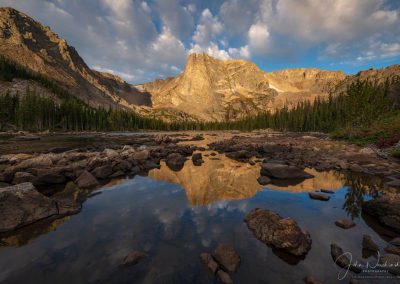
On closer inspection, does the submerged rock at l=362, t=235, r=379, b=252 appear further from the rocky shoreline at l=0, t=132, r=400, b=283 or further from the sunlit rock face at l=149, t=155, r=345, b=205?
the sunlit rock face at l=149, t=155, r=345, b=205

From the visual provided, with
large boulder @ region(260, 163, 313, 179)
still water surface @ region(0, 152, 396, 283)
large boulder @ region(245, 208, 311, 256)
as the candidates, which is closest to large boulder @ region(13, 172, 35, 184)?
still water surface @ region(0, 152, 396, 283)

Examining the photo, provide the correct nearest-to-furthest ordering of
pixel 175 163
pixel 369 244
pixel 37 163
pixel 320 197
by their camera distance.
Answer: pixel 369 244
pixel 320 197
pixel 37 163
pixel 175 163

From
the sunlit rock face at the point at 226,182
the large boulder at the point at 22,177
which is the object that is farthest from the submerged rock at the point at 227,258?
the large boulder at the point at 22,177

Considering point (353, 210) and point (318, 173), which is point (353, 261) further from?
point (318, 173)

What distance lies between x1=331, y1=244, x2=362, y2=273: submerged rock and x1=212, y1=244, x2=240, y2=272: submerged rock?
308 cm

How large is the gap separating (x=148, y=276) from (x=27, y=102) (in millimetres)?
116334

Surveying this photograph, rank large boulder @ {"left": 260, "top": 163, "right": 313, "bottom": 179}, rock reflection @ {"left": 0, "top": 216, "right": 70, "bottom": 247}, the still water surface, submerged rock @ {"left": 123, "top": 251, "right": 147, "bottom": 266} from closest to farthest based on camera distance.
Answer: the still water surface < submerged rock @ {"left": 123, "top": 251, "right": 147, "bottom": 266} < rock reflection @ {"left": 0, "top": 216, "right": 70, "bottom": 247} < large boulder @ {"left": 260, "top": 163, "right": 313, "bottom": 179}

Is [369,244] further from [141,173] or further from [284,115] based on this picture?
[284,115]

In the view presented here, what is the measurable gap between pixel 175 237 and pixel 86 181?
31.8ft

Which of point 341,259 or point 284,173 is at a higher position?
point 284,173

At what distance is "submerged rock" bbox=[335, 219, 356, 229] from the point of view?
8.50 metres

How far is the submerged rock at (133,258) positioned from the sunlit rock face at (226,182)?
17.1ft

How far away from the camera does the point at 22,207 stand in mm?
8578

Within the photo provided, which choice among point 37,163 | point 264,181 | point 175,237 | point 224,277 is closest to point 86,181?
point 37,163
